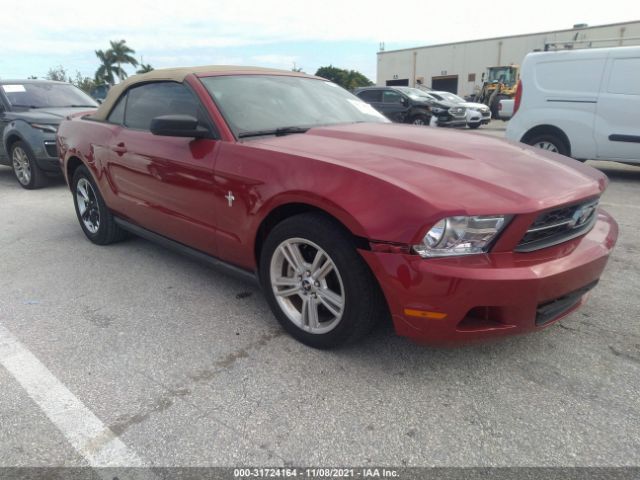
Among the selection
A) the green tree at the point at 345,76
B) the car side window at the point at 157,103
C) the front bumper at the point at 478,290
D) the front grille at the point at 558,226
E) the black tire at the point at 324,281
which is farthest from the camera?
the green tree at the point at 345,76

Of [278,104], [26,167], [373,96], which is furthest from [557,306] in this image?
[373,96]

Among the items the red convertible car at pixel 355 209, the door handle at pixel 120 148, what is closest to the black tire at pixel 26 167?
the door handle at pixel 120 148

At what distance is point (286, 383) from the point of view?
7.63 ft

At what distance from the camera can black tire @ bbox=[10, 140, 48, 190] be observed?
7043mm

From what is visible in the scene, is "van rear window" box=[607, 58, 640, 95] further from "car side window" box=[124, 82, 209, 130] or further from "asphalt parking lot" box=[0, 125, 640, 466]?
"car side window" box=[124, 82, 209, 130]

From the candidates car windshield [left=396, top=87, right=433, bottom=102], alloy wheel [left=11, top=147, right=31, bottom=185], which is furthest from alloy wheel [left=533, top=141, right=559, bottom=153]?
car windshield [left=396, top=87, right=433, bottom=102]

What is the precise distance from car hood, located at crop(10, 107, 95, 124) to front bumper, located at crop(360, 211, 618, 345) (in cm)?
667

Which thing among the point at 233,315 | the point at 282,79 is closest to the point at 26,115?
the point at 282,79

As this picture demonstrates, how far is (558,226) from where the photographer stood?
88.4 inches

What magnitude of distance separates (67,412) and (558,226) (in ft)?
7.86

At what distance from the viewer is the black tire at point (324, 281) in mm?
2266

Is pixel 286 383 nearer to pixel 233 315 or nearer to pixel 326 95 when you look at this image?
pixel 233 315

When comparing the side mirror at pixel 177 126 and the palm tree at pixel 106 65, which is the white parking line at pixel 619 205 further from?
the palm tree at pixel 106 65

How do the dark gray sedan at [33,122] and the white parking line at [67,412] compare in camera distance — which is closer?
the white parking line at [67,412]
